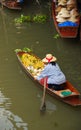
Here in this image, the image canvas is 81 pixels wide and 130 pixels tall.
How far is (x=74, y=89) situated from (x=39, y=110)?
109cm

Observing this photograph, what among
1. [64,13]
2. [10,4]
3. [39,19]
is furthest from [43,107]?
[10,4]

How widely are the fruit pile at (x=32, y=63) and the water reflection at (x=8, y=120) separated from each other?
1522mm

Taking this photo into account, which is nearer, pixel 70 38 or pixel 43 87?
pixel 43 87

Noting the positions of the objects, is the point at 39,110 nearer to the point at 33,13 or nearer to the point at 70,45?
the point at 70,45

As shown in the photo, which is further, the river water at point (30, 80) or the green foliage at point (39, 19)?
the green foliage at point (39, 19)

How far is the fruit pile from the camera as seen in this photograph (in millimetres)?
11344

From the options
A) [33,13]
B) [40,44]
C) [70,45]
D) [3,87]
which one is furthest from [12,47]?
[33,13]

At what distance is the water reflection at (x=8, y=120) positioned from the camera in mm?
9172

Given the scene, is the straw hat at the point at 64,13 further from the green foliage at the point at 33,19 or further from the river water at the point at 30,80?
the green foliage at the point at 33,19

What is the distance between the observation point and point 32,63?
11680 mm

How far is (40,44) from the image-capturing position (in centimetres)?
1396

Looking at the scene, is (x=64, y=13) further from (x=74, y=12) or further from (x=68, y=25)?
(x=68, y=25)

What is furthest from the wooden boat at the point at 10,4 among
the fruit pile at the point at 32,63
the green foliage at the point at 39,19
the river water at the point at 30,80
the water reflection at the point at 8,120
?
the water reflection at the point at 8,120

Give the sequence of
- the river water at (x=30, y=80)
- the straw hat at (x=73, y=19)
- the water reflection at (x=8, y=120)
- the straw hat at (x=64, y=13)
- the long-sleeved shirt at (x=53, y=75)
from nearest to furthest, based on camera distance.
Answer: the water reflection at (x=8, y=120) < the river water at (x=30, y=80) < the long-sleeved shirt at (x=53, y=75) < the straw hat at (x=73, y=19) < the straw hat at (x=64, y=13)
